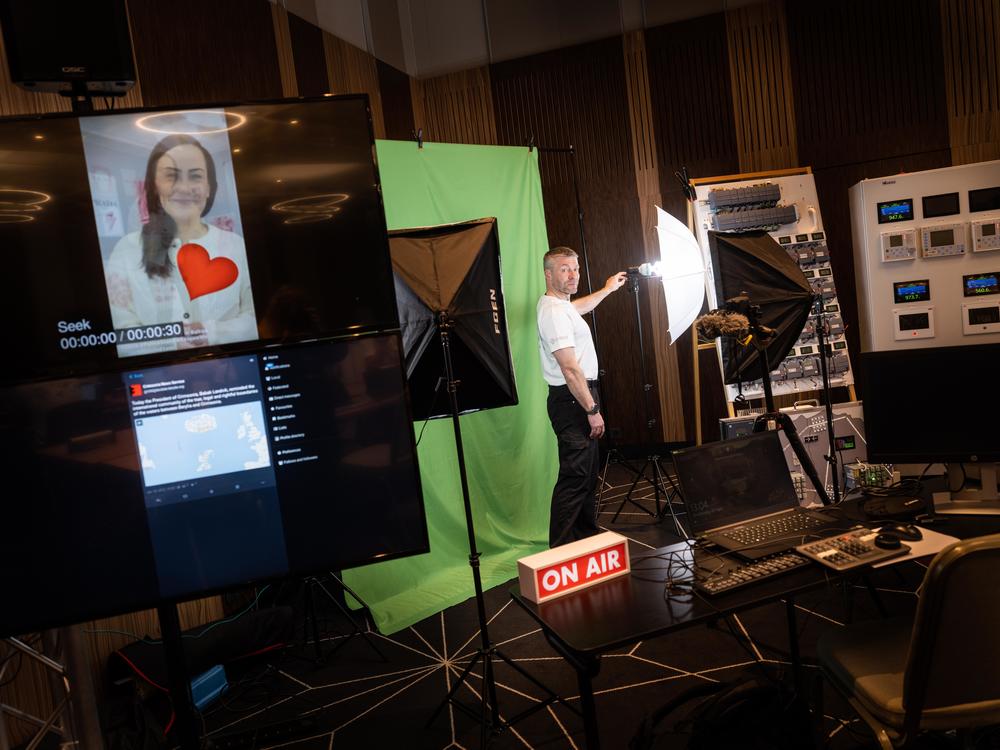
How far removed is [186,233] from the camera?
163 cm

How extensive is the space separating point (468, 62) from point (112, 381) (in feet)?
19.2

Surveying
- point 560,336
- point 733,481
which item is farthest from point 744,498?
point 560,336

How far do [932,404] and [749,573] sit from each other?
119 cm

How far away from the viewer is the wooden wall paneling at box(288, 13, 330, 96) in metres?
4.77

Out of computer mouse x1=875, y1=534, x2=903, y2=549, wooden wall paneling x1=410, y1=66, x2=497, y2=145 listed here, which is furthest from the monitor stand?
wooden wall paneling x1=410, y1=66, x2=497, y2=145

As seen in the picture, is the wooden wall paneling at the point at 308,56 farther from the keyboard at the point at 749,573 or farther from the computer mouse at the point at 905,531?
the computer mouse at the point at 905,531

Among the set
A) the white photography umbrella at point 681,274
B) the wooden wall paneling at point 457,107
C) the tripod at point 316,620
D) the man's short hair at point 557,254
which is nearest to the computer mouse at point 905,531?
the tripod at point 316,620

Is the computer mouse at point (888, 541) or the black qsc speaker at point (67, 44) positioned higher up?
the black qsc speaker at point (67, 44)

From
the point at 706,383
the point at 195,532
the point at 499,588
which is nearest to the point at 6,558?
the point at 195,532

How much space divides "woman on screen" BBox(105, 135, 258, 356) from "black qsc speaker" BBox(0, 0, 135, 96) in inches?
14.3

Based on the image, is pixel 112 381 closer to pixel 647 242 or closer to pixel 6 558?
Answer: pixel 6 558

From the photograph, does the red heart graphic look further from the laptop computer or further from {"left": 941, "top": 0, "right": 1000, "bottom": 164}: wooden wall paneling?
{"left": 941, "top": 0, "right": 1000, "bottom": 164}: wooden wall paneling

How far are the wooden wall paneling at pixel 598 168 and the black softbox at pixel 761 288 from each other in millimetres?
1991

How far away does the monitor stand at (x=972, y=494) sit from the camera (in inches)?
89.7
